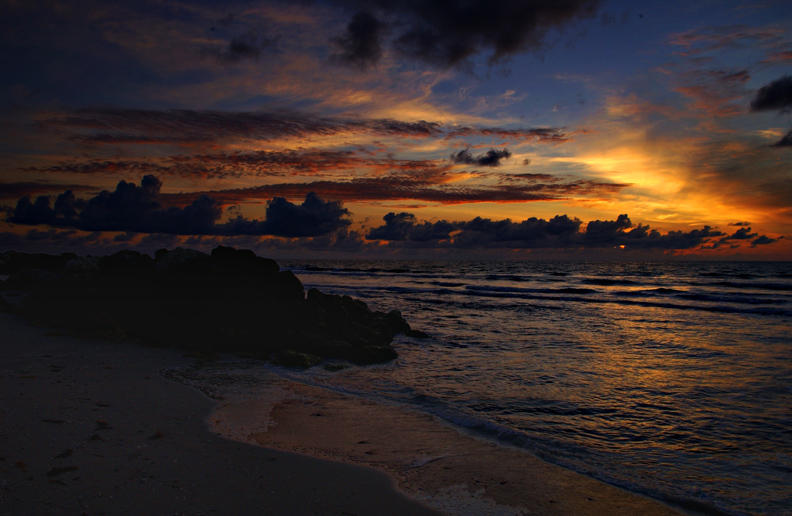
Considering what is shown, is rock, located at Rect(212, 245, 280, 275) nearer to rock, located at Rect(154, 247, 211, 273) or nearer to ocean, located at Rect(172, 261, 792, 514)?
rock, located at Rect(154, 247, 211, 273)

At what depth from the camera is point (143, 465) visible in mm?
5199

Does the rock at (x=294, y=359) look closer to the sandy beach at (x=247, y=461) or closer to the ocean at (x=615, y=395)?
the ocean at (x=615, y=395)

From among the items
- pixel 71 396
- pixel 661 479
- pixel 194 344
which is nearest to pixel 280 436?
pixel 71 396

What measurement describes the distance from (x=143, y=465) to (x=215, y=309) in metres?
9.61

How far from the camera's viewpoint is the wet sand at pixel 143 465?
4.42 meters

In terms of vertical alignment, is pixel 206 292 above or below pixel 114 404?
above

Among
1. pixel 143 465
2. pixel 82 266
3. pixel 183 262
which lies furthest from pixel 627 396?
pixel 82 266

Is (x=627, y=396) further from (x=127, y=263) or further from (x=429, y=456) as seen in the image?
(x=127, y=263)

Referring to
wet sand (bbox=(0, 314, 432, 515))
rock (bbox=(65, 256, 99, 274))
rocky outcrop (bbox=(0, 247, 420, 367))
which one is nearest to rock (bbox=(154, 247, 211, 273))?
rocky outcrop (bbox=(0, 247, 420, 367))

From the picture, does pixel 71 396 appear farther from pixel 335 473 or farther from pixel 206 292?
pixel 206 292

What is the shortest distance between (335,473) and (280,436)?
5.17ft

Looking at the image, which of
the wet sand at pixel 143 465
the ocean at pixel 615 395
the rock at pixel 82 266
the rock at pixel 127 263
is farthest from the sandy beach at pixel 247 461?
the rock at pixel 82 266

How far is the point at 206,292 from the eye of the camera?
14914 millimetres

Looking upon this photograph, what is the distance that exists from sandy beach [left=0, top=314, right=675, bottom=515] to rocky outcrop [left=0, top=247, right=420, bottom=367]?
4561 mm
